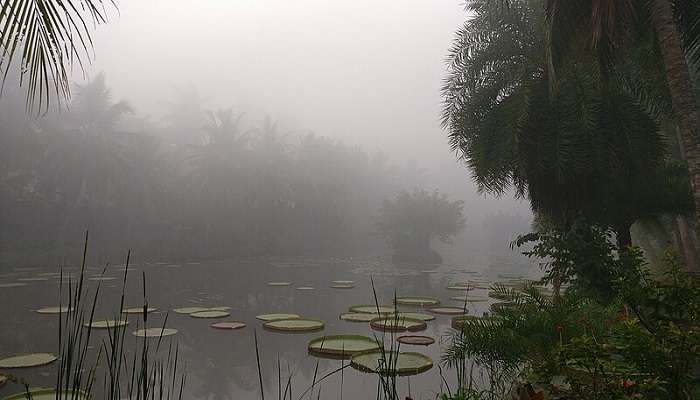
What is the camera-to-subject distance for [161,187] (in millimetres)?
29812

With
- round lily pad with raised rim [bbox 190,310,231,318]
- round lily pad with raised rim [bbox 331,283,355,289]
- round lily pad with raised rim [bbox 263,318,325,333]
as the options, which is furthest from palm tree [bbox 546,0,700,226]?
round lily pad with raised rim [bbox 331,283,355,289]

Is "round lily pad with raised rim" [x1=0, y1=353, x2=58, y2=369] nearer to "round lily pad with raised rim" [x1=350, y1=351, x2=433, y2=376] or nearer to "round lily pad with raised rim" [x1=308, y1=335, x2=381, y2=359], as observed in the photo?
"round lily pad with raised rim" [x1=308, y1=335, x2=381, y2=359]

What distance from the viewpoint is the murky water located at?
514cm

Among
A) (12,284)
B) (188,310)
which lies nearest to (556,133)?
(188,310)

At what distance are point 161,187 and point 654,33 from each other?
1147 inches

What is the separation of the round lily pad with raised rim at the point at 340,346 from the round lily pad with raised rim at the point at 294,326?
1156 mm

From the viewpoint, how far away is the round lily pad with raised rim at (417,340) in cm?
686

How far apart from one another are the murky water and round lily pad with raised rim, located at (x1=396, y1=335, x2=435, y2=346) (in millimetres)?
81

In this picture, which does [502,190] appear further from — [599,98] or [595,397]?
[595,397]

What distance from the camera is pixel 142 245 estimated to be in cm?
2639

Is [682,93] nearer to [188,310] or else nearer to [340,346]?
[340,346]

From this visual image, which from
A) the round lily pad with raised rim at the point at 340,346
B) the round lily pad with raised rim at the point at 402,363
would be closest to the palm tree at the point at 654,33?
the round lily pad with raised rim at the point at 402,363

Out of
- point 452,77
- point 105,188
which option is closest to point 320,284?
point 452,77

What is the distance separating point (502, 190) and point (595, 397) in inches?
412
